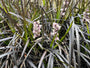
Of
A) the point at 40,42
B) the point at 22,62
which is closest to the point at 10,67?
the point at 22,62

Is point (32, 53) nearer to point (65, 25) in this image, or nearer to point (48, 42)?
point (48, 42)

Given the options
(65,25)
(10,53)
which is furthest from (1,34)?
(65,25)

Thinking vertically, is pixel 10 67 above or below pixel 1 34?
below

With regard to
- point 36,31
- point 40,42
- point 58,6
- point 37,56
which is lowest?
point 37,56

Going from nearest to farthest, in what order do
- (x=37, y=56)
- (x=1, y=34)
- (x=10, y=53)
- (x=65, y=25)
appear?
(x=10, y=53) < (x=37, y=56) < (x=1, y=34) < (x=65, y=25)

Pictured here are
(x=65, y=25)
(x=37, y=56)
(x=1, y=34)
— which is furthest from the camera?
(x=65, y=25)

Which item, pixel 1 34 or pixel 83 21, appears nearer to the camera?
pixel 1 34

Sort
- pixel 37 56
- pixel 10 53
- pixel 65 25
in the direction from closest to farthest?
pixel 10 53 < pixel 37 56 < pixel 65 25

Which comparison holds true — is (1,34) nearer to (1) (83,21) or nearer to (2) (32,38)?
(2) (32,38)

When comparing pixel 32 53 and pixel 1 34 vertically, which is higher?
pixel 1 34

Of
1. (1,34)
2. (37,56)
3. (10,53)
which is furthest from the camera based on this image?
(1,34)
